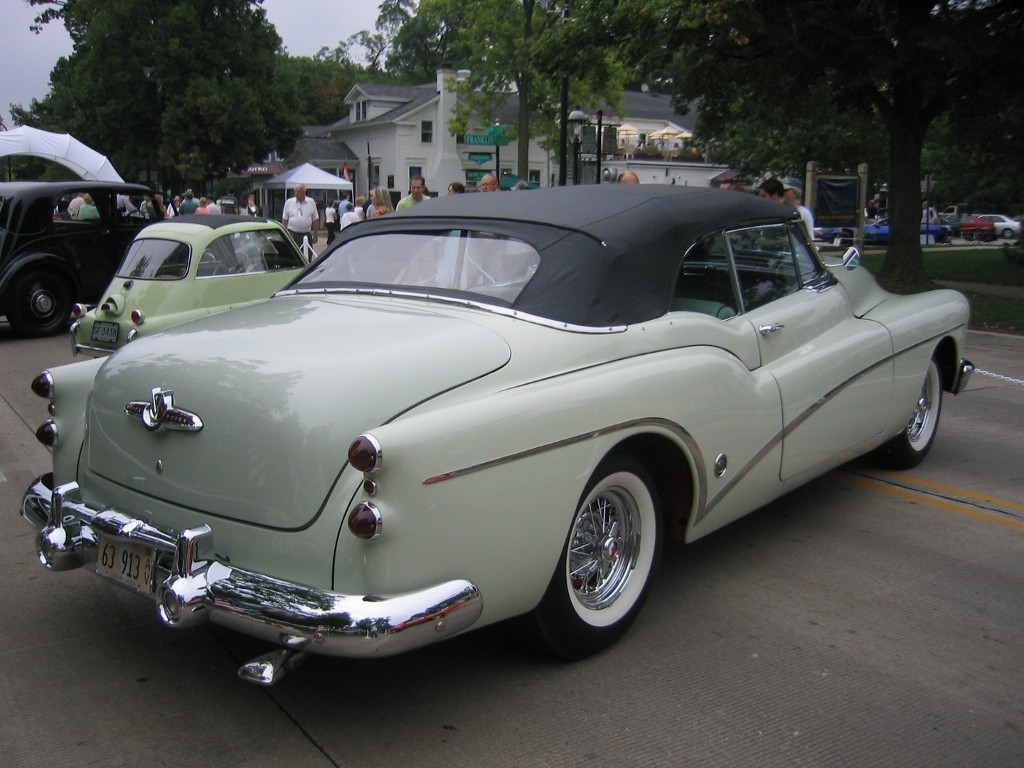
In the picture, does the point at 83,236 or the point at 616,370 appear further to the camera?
the point at 83,236

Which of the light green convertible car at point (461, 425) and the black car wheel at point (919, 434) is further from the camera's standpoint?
the black car wheel at point (919, 434)

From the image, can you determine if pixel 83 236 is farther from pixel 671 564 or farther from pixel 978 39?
pixel 978 39

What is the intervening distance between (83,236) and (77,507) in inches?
411

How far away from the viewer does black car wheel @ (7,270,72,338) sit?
40.0 ft

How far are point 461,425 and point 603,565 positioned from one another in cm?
102

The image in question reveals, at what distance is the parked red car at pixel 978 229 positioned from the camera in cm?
4681

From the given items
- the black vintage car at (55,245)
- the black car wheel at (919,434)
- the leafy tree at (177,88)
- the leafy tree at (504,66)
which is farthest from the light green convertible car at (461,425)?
the leafy tree at (177,88)

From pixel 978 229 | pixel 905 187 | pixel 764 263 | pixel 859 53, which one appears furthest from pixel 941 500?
pixel 978 229

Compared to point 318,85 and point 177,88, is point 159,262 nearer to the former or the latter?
point 177,88

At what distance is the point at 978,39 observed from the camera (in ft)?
47.8

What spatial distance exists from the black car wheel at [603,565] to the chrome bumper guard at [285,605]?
50 cm

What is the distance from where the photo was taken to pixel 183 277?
972 cm

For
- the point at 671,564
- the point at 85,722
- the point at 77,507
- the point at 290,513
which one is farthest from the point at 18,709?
the point at 671,564

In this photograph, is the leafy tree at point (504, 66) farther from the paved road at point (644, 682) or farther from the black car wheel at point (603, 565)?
the black car wheel at point (603, 565)
